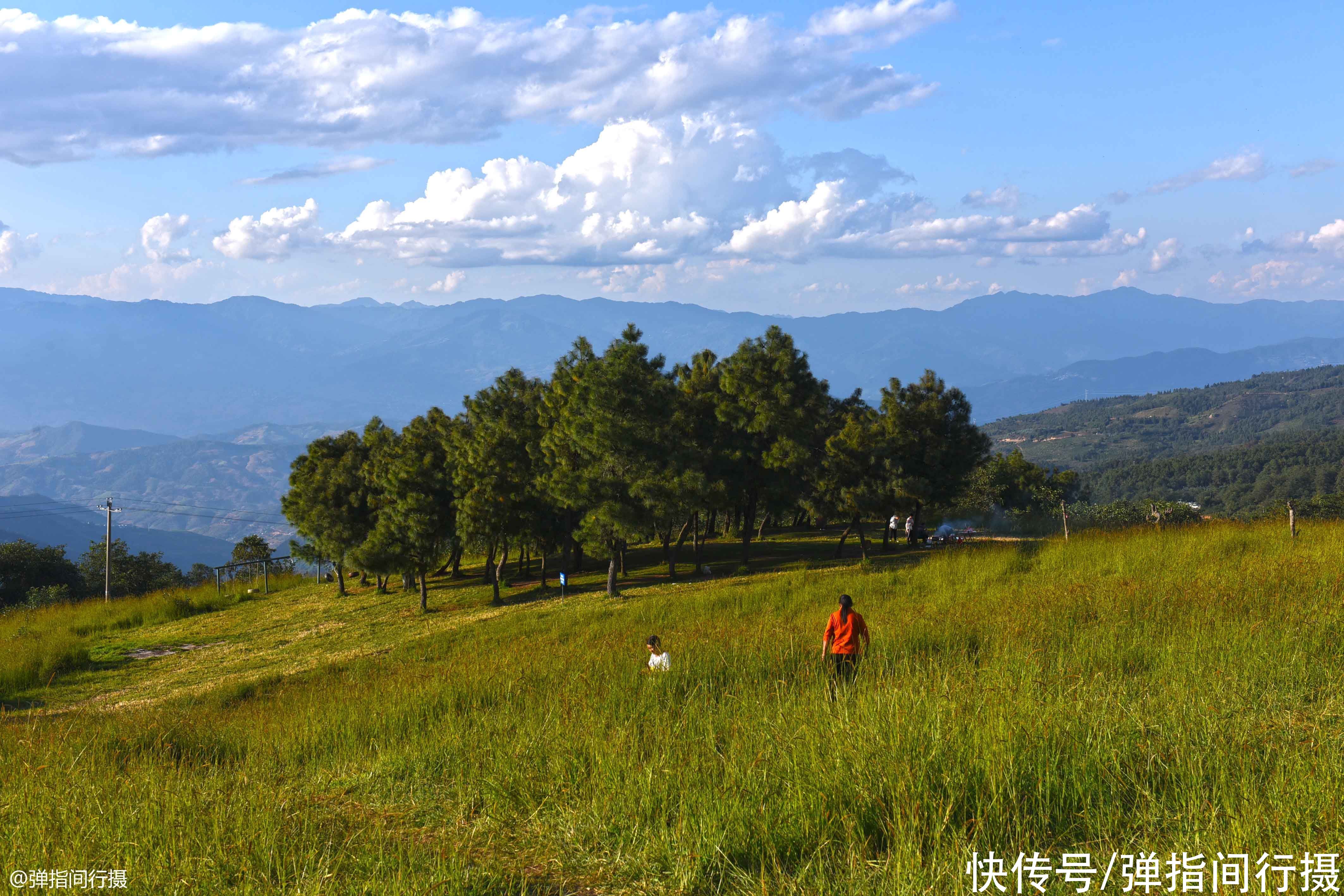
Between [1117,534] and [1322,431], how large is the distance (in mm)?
189917

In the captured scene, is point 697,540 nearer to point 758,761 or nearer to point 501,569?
point 501,569

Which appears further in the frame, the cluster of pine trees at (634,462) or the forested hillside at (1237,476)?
the forested hillside at (1237,476)

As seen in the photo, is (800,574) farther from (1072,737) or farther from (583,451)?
(1072,737)

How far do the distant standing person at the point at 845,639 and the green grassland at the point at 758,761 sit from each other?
0.47 metres

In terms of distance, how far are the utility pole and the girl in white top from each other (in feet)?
148

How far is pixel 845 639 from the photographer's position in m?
10.4

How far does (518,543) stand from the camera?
117 feet

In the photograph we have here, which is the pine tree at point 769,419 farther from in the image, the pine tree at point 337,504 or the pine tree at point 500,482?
the pine tree at point 337,504

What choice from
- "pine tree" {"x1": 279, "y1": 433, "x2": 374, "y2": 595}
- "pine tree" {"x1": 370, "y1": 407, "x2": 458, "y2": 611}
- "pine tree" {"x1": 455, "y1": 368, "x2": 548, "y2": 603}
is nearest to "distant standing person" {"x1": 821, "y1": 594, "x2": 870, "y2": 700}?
"pine tree" {"x1": 455, "y1": 368, "x2": 548, "y2": 603}

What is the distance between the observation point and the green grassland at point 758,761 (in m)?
5.19

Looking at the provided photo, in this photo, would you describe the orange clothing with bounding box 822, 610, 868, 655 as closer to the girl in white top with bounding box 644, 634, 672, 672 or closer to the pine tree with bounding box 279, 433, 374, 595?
the girl in white top with bounding box 644, 634, 672, 672

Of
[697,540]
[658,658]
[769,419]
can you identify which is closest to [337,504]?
[697,540]

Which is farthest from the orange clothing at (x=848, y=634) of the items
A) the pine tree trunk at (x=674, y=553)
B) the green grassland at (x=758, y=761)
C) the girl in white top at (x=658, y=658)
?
the pine tree trunk at (x=674, y=553)

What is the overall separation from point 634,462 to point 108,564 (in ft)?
138
